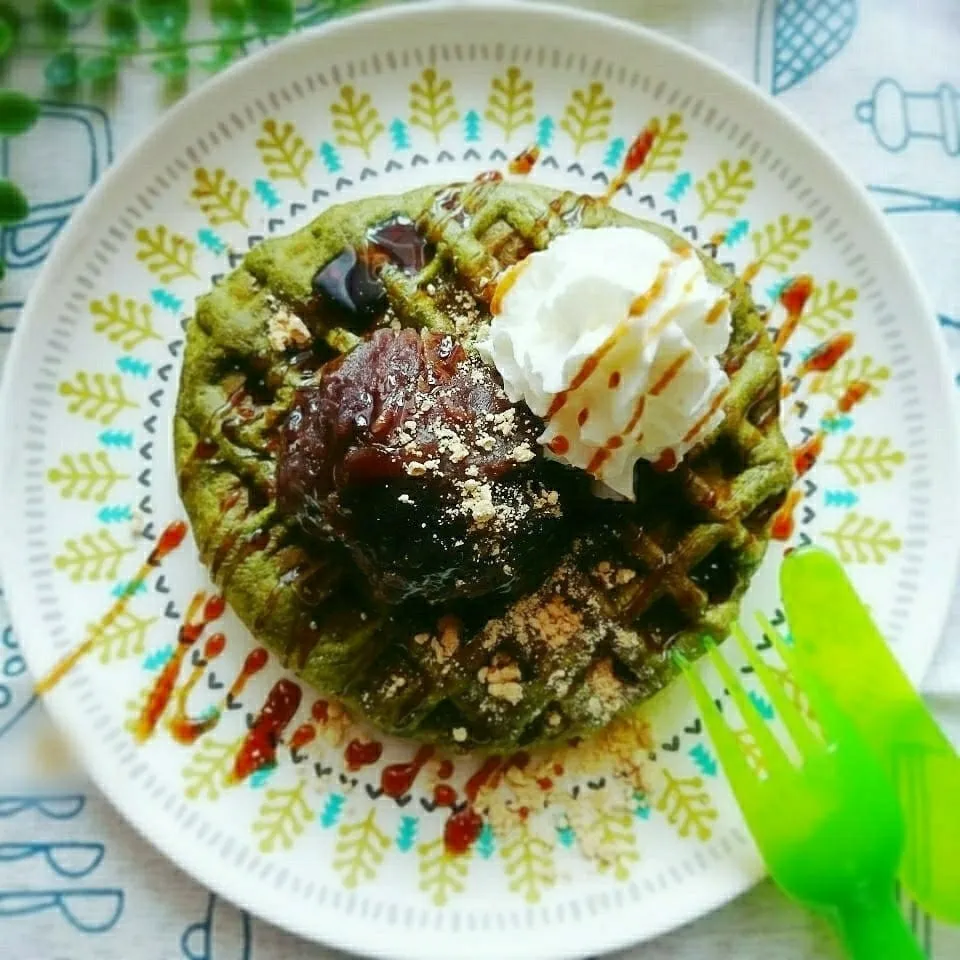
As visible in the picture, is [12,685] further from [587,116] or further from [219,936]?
[587,116]

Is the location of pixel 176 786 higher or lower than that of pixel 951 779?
lower

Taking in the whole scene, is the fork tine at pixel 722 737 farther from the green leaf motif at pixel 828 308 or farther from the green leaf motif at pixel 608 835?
the green leaf motif at pixel 828 308

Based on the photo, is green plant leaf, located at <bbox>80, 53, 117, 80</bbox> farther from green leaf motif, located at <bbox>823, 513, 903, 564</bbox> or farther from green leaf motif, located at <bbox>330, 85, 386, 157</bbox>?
green leaf motif, located at <bbox>823, 513, 903, 564</bbox>

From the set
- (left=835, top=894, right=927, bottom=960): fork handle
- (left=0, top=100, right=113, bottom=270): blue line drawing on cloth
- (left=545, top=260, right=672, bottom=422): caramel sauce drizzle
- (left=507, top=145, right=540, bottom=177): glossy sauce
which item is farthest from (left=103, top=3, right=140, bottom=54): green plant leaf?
(left=835, top=894, right=927, bottom=960): fork handle

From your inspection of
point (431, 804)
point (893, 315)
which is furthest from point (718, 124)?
point (431, 804)

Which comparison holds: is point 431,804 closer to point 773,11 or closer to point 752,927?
point 752,927

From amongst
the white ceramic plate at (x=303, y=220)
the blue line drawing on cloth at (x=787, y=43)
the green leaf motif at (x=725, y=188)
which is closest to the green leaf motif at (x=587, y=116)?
the white ceramic plate at (x=303, y=220)
